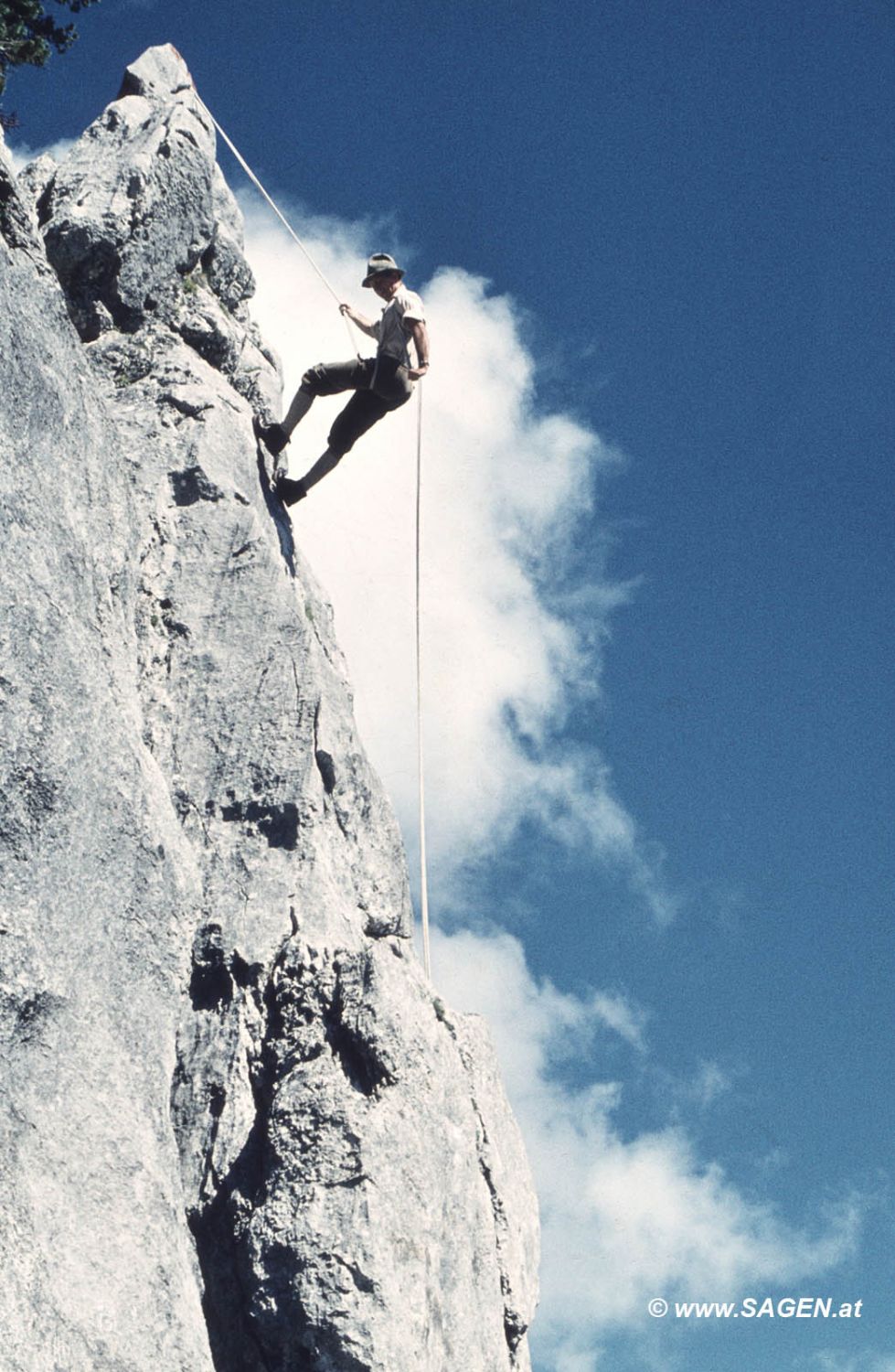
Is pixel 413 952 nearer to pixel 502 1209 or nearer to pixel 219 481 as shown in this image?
pixel 502 1209

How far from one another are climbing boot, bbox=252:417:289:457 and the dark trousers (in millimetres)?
674

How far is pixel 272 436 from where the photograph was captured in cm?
1520

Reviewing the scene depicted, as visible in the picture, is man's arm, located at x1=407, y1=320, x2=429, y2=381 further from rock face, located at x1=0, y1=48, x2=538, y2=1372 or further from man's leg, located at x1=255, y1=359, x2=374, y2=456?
rock face, located at x1=0, y1=48, x2=538, y2=1372

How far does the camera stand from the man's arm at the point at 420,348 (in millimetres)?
14477

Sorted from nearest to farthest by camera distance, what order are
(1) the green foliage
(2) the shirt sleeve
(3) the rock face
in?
1. (3) the rock face
2. (2) the shirt sleeve
3. (1) the green foliage

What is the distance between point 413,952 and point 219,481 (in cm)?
562

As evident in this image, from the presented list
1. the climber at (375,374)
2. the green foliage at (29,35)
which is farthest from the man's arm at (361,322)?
the green foliage at (29,35)

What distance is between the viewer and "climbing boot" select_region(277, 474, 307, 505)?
1498cm

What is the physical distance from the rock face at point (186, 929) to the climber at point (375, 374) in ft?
2.72

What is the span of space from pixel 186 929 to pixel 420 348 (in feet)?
24.2

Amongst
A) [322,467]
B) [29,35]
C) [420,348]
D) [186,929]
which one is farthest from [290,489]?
[29,35]

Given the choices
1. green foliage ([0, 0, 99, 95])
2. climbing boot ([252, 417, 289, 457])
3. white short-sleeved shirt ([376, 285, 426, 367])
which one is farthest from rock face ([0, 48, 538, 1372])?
green foliage ([0, 0, 99, 95])

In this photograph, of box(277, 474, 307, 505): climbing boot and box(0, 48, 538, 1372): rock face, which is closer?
box(0, 48, 538, 1372): rock face

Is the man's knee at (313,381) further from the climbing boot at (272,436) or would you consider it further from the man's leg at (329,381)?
the climbing boot at (272,436)
